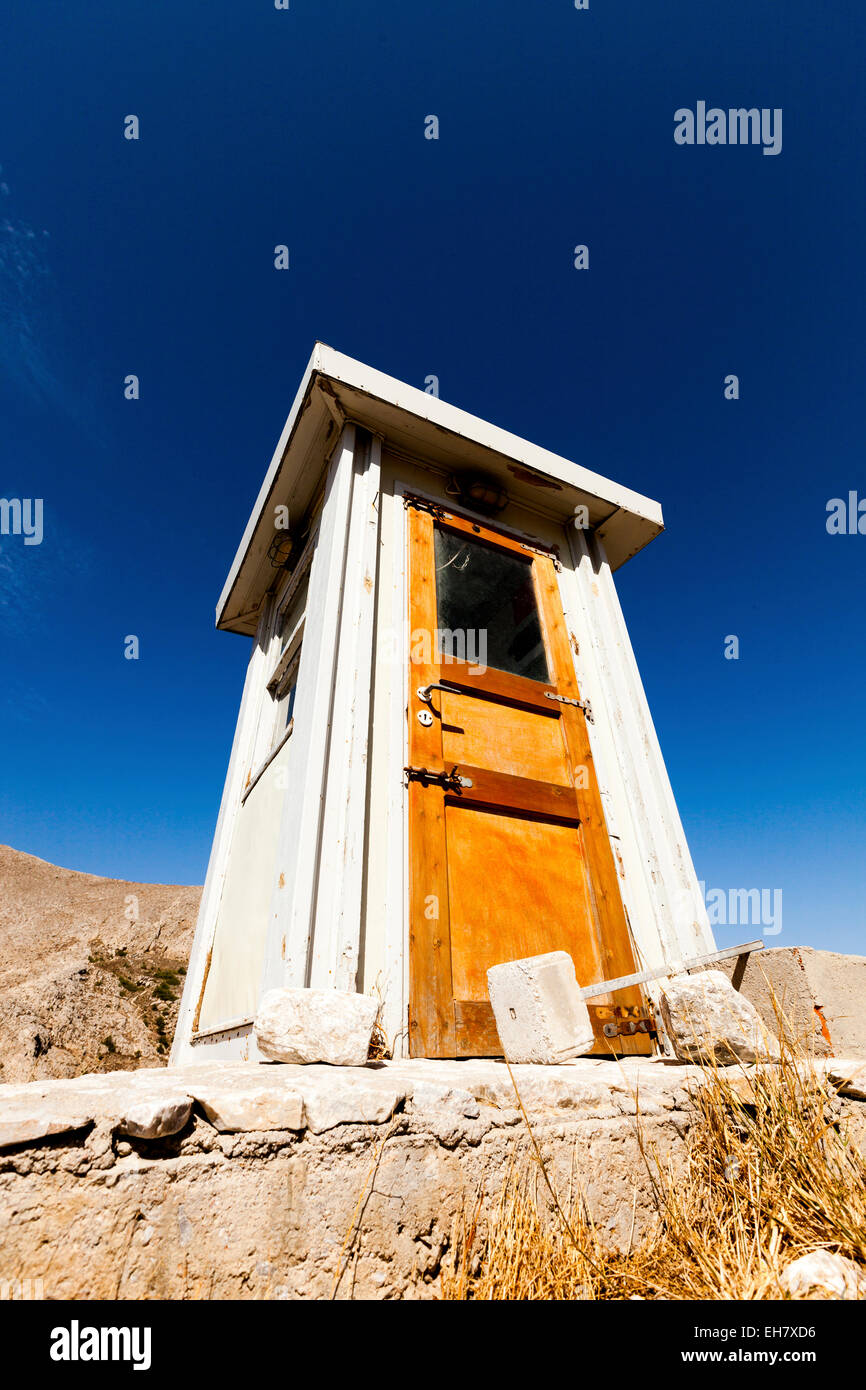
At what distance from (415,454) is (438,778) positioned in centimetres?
249

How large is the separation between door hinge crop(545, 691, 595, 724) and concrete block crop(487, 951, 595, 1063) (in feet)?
6.49

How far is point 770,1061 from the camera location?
1.71m

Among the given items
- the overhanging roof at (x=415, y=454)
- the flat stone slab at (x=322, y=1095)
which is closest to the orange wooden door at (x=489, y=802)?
the overhanging roof at (x=415, y=454)

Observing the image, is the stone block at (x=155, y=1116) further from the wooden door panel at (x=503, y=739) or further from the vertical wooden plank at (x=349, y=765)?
the wooden door panel at (x=503, y=739)

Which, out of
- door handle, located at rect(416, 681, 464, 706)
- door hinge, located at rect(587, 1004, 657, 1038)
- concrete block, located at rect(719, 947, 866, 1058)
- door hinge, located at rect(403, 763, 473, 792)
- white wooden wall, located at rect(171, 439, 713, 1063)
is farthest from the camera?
door handle, located at rect(416, 681, 464, 706)

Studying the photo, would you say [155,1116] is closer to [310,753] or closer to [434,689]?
[310,753]

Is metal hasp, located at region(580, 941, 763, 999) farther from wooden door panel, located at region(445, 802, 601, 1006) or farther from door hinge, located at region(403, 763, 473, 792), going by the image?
door hinge, located at region(403, 763, 473, 792)

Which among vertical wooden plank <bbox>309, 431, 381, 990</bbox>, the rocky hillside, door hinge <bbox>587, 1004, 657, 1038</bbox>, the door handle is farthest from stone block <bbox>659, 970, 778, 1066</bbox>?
the rocky hillside

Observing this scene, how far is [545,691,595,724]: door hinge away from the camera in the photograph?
Answer: 3.83 metres

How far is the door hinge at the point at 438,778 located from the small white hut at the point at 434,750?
12 millimetres

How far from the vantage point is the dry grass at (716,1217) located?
3.92 feet

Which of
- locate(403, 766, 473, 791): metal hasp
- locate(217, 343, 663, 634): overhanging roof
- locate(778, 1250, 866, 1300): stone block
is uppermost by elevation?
locate(217, 343, 663, 634): overhanging roof
